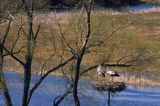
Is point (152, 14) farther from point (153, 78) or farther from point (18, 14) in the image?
point (18, 14)

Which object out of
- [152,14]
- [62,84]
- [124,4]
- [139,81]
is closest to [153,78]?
[139,81]

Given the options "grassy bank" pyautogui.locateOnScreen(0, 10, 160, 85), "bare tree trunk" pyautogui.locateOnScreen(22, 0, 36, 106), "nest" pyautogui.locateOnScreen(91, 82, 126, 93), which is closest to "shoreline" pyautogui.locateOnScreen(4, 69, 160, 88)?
"grassy bank" pyautogui.locateOnScreen(0, 10, 160, 85)

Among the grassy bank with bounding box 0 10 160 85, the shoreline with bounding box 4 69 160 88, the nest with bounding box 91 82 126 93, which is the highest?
the grassy bank with bounding box 0 10 160 85

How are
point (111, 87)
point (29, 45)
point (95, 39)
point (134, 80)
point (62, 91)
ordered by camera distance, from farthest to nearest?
point (134, 80) → point (111, 87) → point (62, 91) → point (95, 39) → point (29, 45)

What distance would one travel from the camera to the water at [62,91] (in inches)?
1664

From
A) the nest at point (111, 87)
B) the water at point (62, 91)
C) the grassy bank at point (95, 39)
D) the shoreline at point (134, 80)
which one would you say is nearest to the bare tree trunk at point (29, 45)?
the grassy bank at point (95, 39)

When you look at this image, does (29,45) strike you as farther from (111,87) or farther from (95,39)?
(111,87)

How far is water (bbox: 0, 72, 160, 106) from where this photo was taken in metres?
42.3

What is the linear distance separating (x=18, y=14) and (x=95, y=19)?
4.77 m

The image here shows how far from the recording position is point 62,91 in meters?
42.4

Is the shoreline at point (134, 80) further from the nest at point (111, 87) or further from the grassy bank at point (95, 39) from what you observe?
the nest at point (111, 87)

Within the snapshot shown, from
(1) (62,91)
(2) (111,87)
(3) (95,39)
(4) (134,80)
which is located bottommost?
(4) (134,80)

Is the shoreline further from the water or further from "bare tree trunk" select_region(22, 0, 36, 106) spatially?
"bare tree trunk" select_region(22, 0, 36, 106)

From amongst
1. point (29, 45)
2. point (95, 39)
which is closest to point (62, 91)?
point (95, 39)
